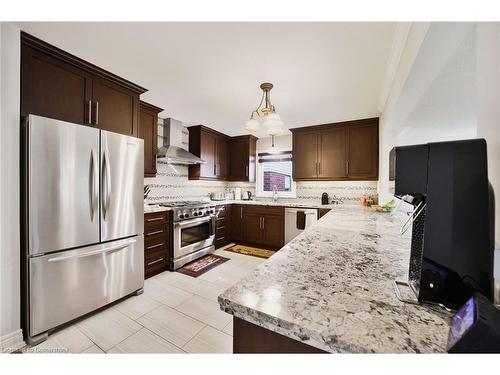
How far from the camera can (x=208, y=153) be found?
13.6ft

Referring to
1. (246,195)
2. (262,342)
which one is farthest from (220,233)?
(262,342)

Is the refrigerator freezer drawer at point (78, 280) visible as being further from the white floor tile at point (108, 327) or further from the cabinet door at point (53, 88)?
the cabinet door at point (53, 88)

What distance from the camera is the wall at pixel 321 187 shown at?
12.7ft

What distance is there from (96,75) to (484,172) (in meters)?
2.78

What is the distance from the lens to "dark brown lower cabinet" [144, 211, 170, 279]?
8.54ft

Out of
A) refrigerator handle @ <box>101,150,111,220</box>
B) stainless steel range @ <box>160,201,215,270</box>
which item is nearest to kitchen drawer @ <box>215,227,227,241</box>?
stainless steel range @ <box>160,201,215,270</box>

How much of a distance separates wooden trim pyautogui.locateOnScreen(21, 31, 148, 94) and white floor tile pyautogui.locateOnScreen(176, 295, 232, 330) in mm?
2403

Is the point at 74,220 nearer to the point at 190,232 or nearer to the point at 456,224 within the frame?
the point at 190,232

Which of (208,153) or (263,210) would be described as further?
(208,153)

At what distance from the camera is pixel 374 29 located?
148cm

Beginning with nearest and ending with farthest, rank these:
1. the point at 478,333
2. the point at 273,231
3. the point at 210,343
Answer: the point at 478,333
the point at 210,343
the point at 273,231

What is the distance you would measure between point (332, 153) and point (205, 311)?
3225 mm

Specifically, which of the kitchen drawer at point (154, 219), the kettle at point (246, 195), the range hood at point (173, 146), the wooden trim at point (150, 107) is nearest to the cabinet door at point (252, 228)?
the kettle at point (246, 195)
